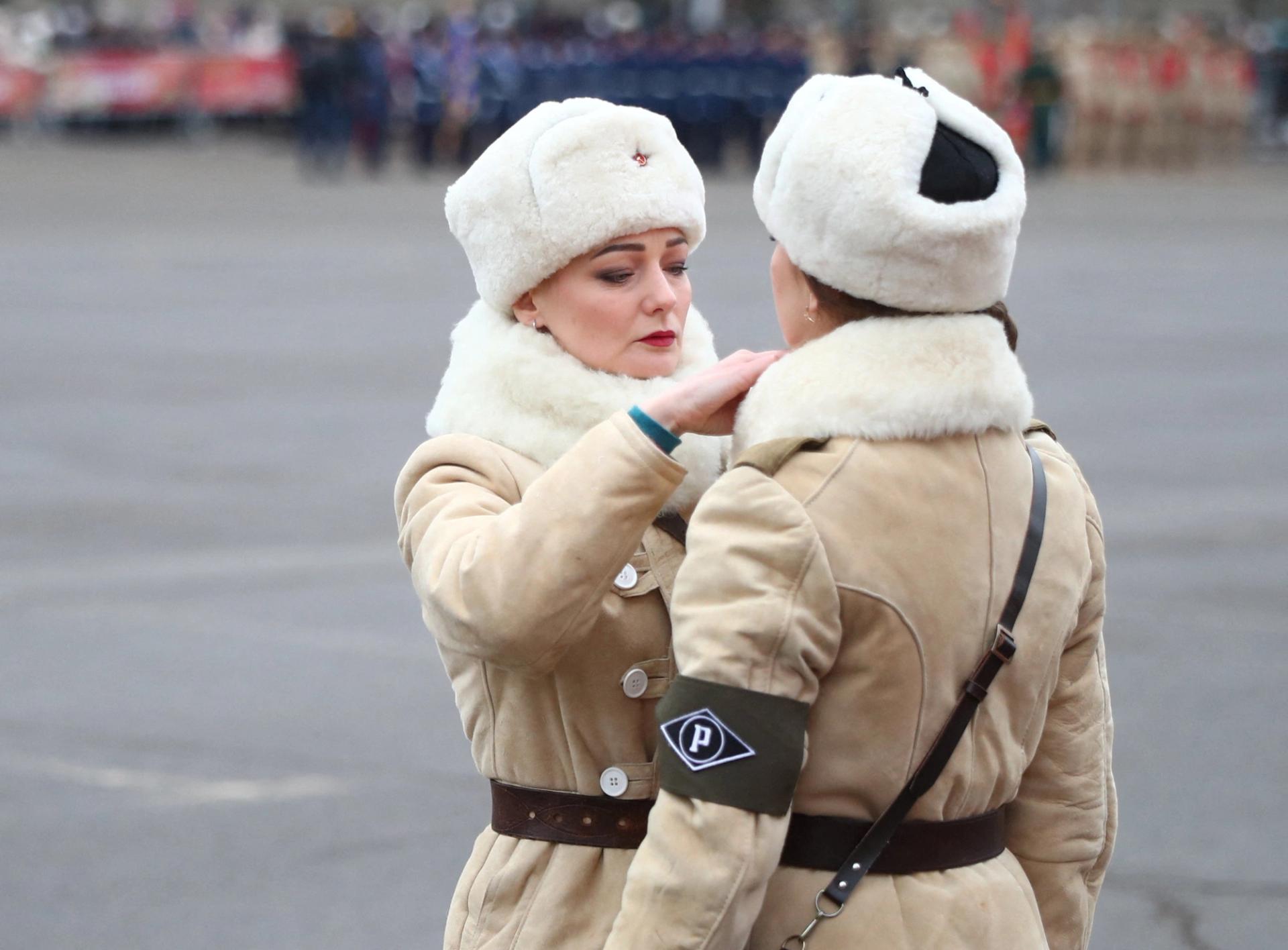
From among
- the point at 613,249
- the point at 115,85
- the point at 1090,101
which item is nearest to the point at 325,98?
the point at 115,85

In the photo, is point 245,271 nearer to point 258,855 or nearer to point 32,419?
point 32,419

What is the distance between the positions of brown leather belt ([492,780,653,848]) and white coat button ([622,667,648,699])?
0.45 ft

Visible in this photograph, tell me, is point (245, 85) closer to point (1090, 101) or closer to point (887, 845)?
point (1090, 101)

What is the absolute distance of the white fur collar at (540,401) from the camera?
2730 millimetres

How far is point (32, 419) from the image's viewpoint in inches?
448

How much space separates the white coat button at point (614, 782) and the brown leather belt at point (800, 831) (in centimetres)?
2

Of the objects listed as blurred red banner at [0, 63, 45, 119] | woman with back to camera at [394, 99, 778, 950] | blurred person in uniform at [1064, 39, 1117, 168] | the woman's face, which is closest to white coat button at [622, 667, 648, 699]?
woman with back to camera at [394, 99, 778, 950]

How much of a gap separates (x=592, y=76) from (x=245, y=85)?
26.8 feet

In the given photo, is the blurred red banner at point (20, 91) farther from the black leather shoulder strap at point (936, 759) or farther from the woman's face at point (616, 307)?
the black leather shoulder strap at point (936, 759)

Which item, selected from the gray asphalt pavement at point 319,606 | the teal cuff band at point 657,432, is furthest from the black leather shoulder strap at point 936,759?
the gray asphalt pavement at point 319,606

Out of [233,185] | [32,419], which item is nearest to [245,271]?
[32,419]

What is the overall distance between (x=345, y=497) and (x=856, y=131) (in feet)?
24.1

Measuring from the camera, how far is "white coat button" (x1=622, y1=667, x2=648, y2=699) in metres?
2.62

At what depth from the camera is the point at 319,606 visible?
765 centimetres
